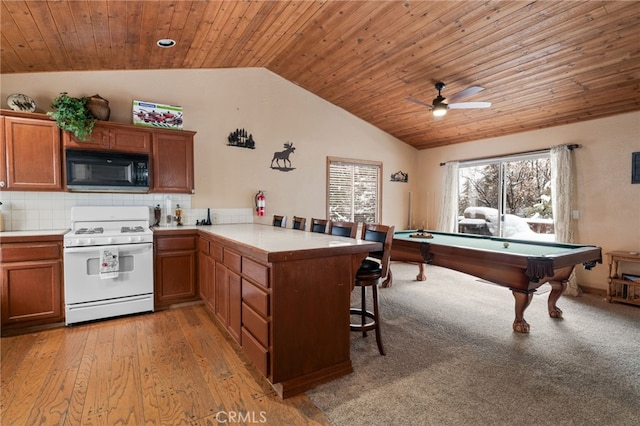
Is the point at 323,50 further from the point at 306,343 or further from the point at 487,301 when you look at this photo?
the point at 487,301

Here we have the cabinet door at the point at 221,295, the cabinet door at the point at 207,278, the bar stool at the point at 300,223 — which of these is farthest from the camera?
the bar stool at the point at 300,223

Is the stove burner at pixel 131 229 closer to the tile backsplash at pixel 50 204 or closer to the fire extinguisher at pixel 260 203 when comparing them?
the tile backsplash at pixel 50 204

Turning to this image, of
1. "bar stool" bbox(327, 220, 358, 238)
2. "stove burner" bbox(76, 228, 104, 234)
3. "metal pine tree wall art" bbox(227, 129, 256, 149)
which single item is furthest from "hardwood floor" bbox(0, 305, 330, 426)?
"metal pine tree wall art" bbox(227, 129, 256, 149)

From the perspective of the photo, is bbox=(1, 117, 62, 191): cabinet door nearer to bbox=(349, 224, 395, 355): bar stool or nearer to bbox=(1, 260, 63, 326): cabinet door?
bbox=(1, 260, 63, 326): cabinet door

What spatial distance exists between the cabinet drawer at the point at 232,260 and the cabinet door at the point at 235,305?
2.1 inches

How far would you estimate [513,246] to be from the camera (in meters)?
3.60

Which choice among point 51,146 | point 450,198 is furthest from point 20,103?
point 450,198

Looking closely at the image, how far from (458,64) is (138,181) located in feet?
13.6

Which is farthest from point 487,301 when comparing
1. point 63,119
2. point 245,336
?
point 63,119

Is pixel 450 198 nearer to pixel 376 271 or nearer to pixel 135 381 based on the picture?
pixel 376 271

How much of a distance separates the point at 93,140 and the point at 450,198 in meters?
5.90

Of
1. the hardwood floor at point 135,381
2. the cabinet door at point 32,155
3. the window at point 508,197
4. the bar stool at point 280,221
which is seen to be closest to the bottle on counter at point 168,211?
the cabinet door at point 32,155

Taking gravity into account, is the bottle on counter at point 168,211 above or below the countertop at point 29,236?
above

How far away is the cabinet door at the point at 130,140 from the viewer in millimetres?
3678
